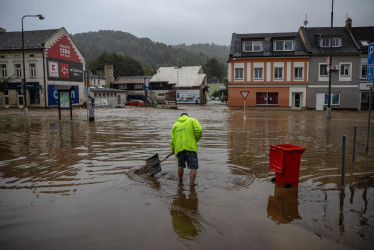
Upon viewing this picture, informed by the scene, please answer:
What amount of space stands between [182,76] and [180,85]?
10.1 feet

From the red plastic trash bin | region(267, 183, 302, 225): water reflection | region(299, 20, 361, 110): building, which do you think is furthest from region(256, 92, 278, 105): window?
region(267, 183, 302, 225): water reflection

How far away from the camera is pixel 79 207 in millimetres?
5078

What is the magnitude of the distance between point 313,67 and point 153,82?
34.1 metres

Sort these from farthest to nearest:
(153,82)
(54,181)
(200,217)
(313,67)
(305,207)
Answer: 1. (153,82)
2. (313,67)
3. (54,181)
4. (305,207)
5. (200,217)

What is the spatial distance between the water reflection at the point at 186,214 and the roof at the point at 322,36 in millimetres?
36519

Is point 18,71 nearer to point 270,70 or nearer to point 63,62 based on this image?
point 63,62

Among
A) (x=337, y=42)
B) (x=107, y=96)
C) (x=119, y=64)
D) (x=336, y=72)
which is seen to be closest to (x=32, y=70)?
(x=107, y=96)

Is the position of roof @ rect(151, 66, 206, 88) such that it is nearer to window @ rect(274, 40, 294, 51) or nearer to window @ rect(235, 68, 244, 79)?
window @ rect(235, 68, 244, 79)

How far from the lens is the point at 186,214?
482 centimetres

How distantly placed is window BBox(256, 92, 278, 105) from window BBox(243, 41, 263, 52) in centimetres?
571

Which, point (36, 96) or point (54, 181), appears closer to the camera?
Answer: point (54, 181)

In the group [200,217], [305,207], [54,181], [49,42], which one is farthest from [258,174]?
[49,42]

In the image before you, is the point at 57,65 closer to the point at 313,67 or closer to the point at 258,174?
the point at 313,67

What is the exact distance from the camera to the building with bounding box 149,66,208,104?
5806cm
